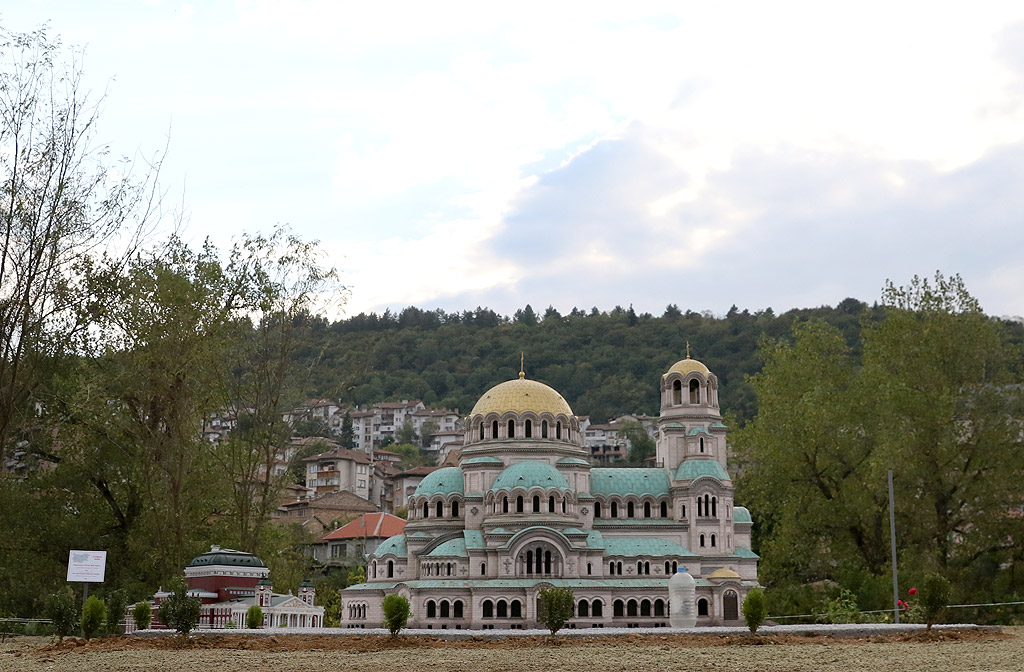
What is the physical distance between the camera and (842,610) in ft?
108

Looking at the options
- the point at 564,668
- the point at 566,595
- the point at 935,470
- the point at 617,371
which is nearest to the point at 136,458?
the point at 566,595

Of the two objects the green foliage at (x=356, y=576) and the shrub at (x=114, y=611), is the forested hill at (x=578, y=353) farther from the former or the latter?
the shrub at (x=114, y=611)

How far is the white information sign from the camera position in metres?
23.5

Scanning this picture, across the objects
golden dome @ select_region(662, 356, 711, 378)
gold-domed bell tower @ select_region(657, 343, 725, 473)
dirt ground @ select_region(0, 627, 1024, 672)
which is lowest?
dirt ground @ select_region(0, 627, 1024, 672)

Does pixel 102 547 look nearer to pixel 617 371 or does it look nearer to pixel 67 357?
pixel 67 357

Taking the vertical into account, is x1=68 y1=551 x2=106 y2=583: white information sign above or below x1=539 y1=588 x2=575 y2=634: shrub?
above

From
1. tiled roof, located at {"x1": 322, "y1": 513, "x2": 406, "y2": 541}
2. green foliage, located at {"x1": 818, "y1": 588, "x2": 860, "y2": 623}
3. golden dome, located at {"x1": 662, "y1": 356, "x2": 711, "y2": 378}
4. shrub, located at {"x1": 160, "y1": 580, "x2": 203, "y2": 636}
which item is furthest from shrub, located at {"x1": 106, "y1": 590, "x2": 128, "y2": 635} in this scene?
tiled roof, located at {"x1": 322, "y1": 513, "x2": 406, "y2": 541}

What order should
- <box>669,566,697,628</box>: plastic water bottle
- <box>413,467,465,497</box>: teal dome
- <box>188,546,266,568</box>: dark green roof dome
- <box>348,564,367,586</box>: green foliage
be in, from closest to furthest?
<box>188,546,266,568</box>: dark green roof dome, <box>669,566,697,628</box>: plastic water bottle, <box>413,467,465,497</box>: teal dome, <box>348,564,367,586</box>: green foliage

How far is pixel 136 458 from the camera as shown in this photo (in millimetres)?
34562

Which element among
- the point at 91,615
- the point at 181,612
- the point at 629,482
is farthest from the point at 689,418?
the point at 91,615

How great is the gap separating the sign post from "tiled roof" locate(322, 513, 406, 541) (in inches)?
1904

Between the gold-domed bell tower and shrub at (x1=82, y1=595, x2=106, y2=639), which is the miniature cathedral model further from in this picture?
shrub at (x1=82, y1=595, x2=106, y2=639)

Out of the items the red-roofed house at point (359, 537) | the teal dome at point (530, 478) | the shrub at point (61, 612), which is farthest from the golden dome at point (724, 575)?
the red-roofed house at point (359, 537)

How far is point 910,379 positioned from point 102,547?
26.7 meters
